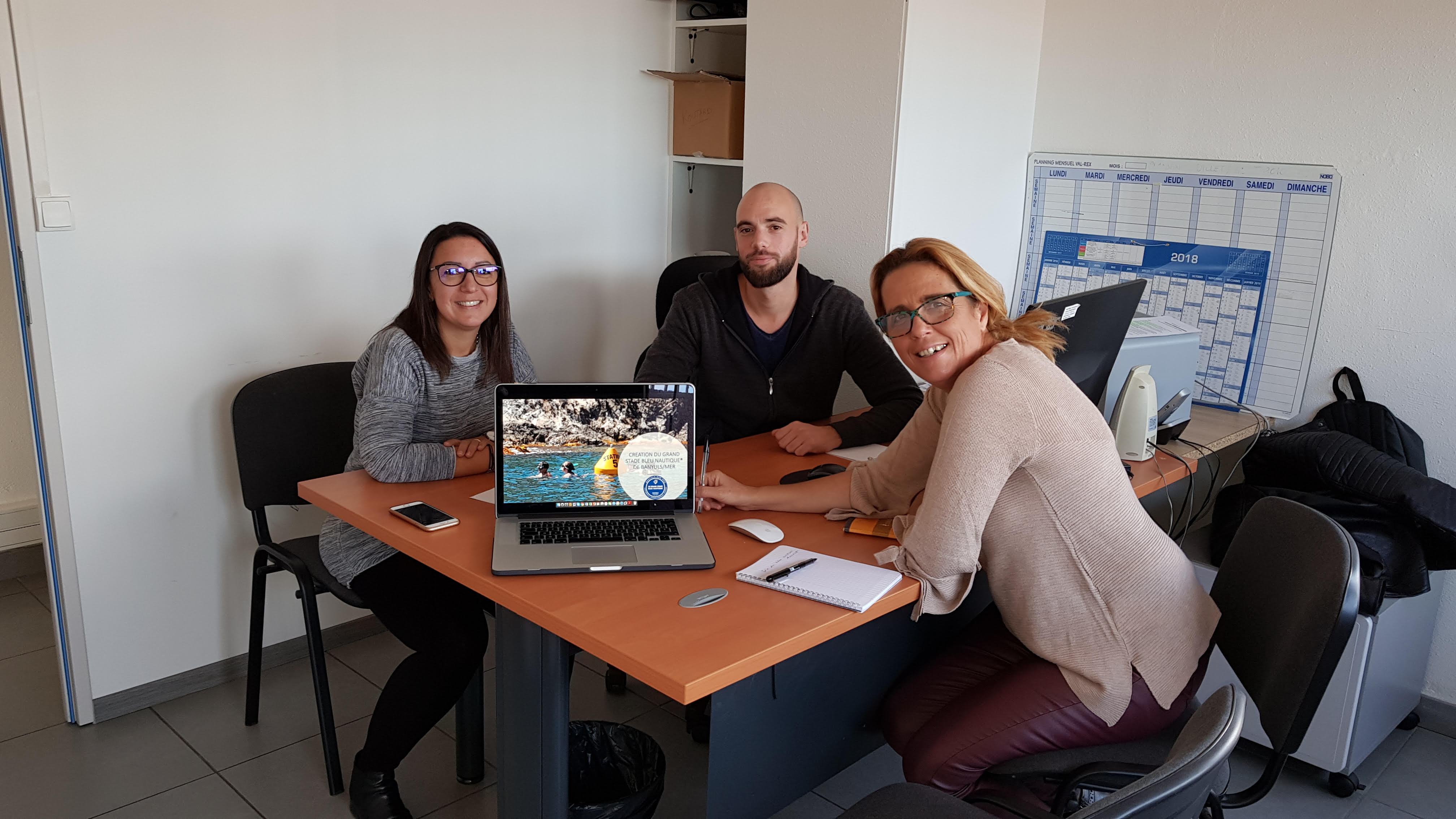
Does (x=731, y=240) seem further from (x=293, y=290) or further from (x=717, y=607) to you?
(x=717, y=607)

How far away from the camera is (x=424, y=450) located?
208 centimetres

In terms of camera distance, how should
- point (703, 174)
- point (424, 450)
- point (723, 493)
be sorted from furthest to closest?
1. point (703, 174)
2. point (424, 450)
3. point (723, 493)

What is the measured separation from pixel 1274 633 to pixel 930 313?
0.75m

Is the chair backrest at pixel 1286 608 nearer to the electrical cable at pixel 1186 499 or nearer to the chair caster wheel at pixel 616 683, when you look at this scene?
the electrical cable at pixel 1186 499

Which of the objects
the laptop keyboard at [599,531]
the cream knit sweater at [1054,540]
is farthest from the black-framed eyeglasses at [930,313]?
the laptop keyboard at [599,531]

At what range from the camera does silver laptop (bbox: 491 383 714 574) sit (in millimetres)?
1837

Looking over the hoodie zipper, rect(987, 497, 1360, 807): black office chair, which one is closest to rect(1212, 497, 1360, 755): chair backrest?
Answer: rect(987, 497, 1360, 807): black office chair

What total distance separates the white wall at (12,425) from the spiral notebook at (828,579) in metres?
2.75

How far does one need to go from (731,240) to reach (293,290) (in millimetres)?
1657

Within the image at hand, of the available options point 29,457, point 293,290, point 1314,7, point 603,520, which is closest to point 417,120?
point 293,290

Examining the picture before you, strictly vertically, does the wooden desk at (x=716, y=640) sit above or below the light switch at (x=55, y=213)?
below

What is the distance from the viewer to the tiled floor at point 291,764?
228cm

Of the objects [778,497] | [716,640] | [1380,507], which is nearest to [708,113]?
[778,497]

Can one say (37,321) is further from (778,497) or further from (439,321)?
(778,497)
